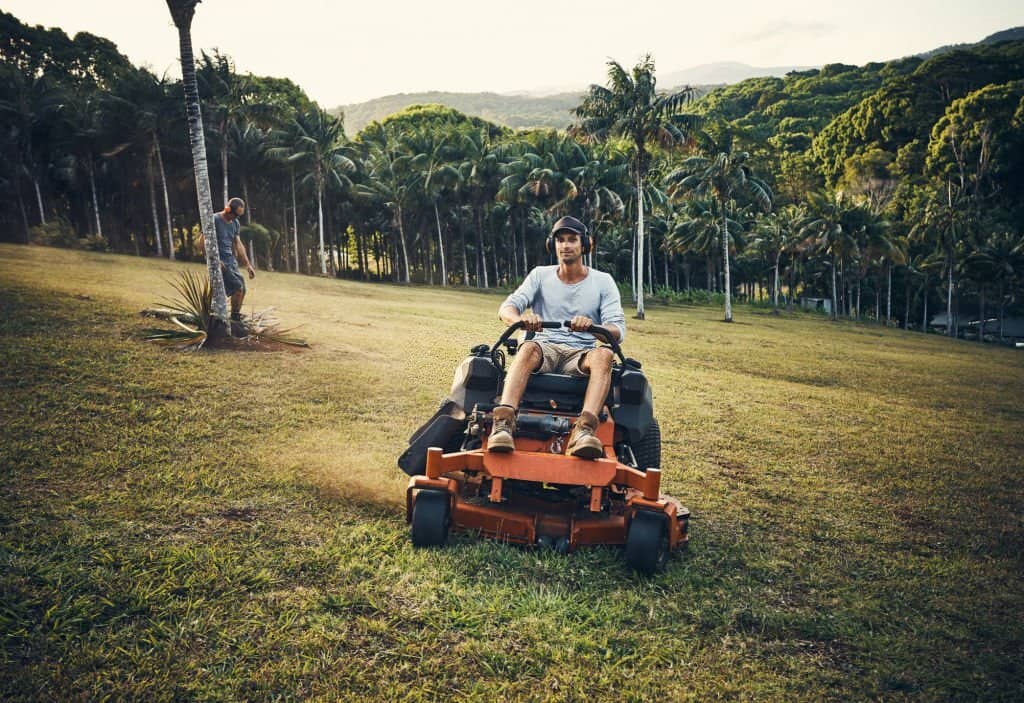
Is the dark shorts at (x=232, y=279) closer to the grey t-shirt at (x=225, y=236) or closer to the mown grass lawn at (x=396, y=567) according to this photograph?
the grey t-shirt at (x=225, y=236)

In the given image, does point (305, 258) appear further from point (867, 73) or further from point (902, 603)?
point (867, 73)

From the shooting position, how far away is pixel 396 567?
11.9ft

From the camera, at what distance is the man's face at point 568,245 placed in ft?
15.1

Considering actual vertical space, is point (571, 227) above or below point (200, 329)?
above

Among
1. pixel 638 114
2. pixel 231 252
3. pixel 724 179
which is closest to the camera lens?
pixel 231 252

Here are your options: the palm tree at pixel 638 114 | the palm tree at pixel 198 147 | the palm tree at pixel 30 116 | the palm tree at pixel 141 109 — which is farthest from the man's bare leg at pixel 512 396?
the palm tree at pixel 30 116

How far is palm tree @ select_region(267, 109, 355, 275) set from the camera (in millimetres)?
38219

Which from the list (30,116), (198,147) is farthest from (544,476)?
(30,116)

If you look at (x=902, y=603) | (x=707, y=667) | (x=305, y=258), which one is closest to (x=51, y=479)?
(x=707, y=667)

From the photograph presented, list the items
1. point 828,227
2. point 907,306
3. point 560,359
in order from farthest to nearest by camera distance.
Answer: point 907,306 < point 828,227 < point 560,359

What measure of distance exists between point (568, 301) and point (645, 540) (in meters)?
1.95

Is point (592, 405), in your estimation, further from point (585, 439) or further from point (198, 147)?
point (198, 147)

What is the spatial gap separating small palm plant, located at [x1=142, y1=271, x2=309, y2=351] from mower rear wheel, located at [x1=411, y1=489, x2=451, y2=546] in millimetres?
6877

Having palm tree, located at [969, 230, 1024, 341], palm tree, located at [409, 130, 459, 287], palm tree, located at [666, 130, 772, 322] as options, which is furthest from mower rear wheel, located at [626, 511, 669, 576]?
palm tree, located at [969, 230, 1024, 341]
